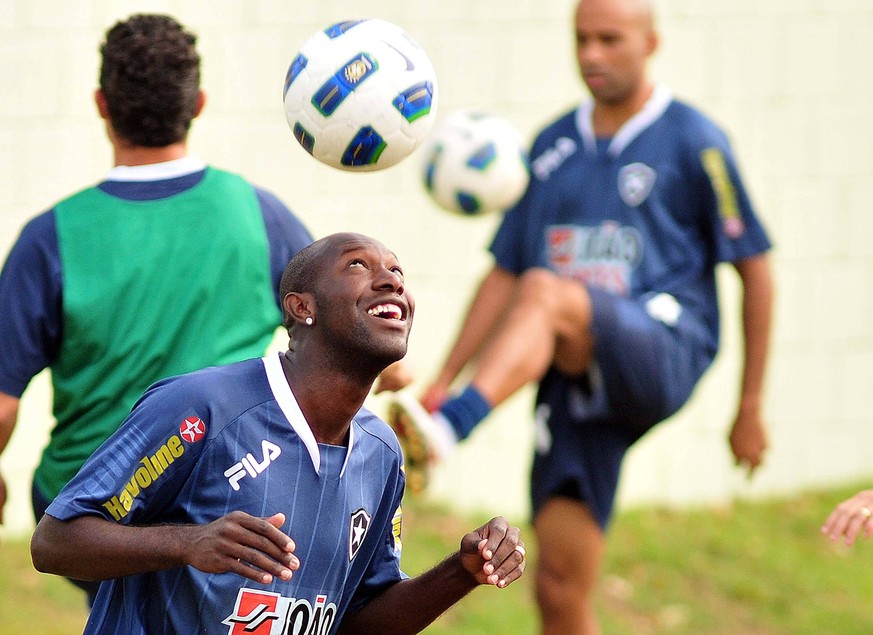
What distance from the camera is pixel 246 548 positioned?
8.86 feet

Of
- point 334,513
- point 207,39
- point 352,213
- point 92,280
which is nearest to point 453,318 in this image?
point 352,213

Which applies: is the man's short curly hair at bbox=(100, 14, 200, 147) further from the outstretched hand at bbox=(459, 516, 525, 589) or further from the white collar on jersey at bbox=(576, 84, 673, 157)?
the white collar on jersey at bbox=(576, 84, 673, 157)

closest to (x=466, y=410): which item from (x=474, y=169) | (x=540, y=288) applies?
(x=540, y=288)

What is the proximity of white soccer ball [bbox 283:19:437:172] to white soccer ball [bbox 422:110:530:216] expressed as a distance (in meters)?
1.50

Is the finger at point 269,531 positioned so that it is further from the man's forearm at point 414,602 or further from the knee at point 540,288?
the knee at point 540,288

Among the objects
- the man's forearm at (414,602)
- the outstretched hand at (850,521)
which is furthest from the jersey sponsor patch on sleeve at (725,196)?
the man's forearm at (414,602)

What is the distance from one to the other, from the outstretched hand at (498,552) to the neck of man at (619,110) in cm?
320

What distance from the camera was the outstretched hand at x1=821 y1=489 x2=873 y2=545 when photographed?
353 cm

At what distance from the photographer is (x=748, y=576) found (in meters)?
7.21

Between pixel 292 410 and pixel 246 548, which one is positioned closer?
pixel 246 548

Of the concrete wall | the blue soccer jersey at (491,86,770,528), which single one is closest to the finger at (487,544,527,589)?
the blue soccer jersey at (491,86,770,528)

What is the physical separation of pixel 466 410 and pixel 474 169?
3.33ft

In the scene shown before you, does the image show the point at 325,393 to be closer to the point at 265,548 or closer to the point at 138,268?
the point at 265,548

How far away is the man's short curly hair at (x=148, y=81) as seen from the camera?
4.05 meters
